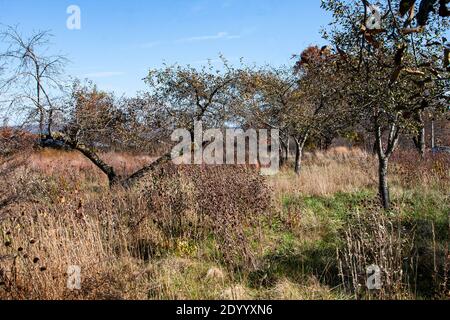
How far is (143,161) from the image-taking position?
1395cm

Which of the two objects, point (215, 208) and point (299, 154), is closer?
point (215, 208)

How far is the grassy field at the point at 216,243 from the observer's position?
3.89m

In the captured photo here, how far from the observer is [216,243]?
5285 mm

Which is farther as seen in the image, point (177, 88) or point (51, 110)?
point (177, 88)

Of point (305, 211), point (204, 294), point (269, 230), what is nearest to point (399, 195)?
point (305, 211)

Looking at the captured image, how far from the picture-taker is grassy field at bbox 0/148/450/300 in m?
3.89

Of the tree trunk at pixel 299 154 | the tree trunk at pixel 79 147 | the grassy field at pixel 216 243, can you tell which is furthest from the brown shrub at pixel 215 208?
the tree trunk at pixel 299 154

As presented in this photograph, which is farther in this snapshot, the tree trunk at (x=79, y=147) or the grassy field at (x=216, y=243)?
the tree trunk at (x=79, y=147)

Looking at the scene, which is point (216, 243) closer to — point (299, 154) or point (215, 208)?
point (215, 208)

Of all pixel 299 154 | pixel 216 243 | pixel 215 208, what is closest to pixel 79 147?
pixel 215 208

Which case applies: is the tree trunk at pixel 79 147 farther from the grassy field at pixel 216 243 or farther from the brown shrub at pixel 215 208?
the brown shrub at pixel 215 208

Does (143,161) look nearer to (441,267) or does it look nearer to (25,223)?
(25,223)

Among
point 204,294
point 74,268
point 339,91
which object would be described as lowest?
point 204,294
